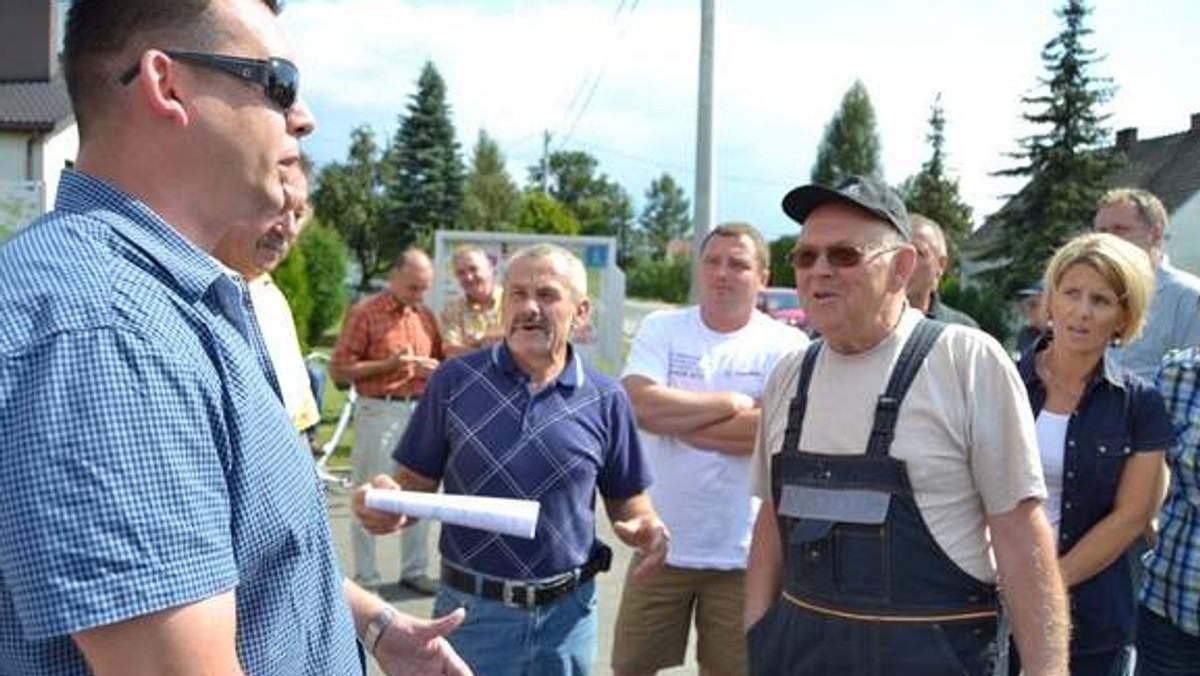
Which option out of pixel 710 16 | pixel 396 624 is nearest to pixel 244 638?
pixel 396 624

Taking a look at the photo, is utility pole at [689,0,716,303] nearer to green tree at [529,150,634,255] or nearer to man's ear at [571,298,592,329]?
man's ear at [571,298,592,329]

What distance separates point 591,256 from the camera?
36.6 feet

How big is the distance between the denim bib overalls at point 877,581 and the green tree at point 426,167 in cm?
5085

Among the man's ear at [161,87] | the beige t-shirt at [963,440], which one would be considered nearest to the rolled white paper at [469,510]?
the beige t-shirt at [963,440]

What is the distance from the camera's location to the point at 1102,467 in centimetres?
337

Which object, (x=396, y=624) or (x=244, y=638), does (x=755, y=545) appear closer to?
(x=396, y=624)

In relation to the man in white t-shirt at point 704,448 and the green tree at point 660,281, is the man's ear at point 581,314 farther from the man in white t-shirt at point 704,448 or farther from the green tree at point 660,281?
the green tree at point 660,281

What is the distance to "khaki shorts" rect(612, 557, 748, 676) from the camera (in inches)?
169

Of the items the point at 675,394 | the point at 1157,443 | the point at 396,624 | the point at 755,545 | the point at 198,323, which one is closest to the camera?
the point at 198,323

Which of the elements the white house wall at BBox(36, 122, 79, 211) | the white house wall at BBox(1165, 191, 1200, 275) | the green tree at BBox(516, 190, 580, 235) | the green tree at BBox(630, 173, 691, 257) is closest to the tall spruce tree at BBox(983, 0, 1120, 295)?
the white house wall at BBox(1165, 191, 1200, 275)

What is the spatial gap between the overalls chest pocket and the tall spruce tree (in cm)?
4383

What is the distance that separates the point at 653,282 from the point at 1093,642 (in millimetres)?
74309

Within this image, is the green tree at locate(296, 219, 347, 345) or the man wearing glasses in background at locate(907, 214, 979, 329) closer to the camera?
the man wearing glasses in background at locate(907, 214, 979, 329)

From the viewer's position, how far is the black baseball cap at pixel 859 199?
278 cm
